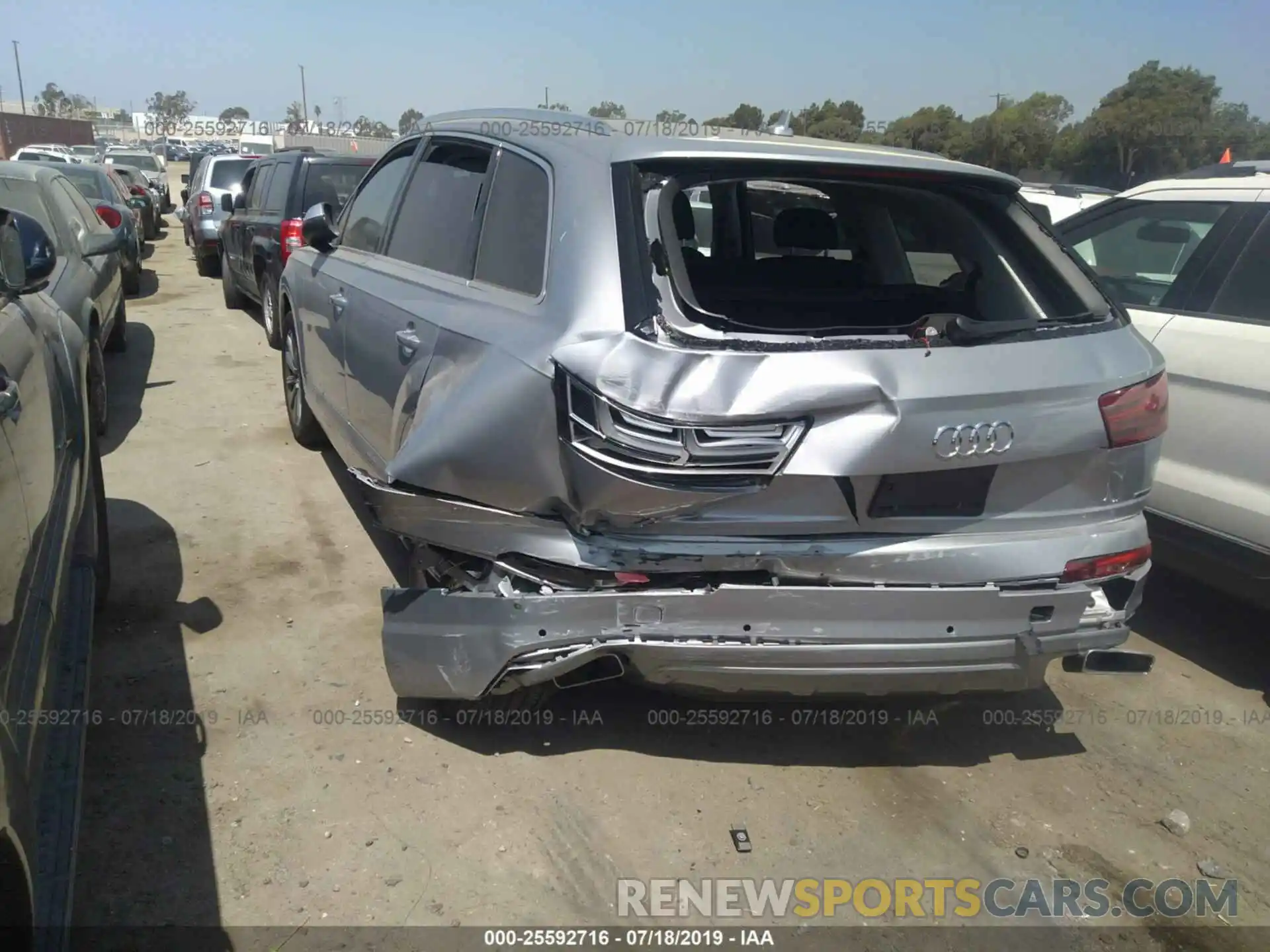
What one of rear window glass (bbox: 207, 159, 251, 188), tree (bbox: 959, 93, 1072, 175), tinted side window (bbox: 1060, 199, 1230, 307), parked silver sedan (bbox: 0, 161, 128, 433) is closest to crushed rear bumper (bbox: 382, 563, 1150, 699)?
tinted side window (bbox: 1060, 199, 1230, 307)

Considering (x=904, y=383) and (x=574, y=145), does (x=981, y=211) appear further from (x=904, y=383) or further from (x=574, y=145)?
(x=574, y=145)

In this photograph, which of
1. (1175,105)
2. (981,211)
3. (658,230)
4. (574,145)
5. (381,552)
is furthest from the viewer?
(1175,105)

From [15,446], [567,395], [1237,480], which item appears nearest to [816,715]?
[567,395]

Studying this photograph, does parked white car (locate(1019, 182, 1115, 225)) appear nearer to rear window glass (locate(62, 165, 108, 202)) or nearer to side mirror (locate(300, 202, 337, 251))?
side mirror (locate(300, 202, 337, 251))

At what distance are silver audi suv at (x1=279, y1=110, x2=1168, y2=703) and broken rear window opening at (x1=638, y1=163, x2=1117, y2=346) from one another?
18 millimetres

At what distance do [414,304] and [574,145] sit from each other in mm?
861

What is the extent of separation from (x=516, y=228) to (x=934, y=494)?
1.52 metres

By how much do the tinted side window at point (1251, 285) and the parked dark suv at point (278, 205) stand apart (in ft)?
20.0

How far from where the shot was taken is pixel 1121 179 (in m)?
24.3

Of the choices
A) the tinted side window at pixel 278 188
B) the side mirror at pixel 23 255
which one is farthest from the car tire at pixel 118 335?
the side mirror at pixel 23 255

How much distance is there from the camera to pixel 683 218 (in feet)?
11.1

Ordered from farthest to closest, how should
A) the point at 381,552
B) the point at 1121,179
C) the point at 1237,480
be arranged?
the point at 1121,179 → the point at 381,552 → the point at 1237,480

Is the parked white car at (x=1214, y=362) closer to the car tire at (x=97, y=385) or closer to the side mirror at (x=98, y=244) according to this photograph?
the car tire at (x=97, y=385)

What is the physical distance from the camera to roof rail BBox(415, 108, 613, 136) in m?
3.17
